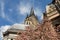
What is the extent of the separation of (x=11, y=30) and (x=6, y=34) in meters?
2.20

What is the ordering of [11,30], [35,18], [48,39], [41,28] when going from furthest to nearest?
[35,18], [11,30], [41,28], [48,39]

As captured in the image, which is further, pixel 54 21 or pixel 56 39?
pixel 54 21

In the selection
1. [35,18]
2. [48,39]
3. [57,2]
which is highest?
[35,18]

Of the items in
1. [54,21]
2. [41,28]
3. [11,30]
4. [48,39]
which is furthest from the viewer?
[11,30]

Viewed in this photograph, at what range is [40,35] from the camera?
3838cm

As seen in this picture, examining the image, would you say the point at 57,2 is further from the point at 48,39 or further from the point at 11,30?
the point at 11,30

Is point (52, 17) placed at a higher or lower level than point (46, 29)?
higher

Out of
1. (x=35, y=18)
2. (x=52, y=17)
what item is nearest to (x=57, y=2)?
(x=52, y=17)

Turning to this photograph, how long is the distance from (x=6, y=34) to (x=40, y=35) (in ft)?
161

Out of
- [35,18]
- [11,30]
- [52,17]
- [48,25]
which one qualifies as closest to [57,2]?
[52,17]

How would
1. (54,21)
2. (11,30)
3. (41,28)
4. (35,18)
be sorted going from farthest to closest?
(35,18), (11,30), (54,21), (41,28)

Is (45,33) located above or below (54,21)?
below

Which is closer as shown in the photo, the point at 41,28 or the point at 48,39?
the point at 48,39

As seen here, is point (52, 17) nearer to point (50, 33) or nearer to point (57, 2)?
point (57, 2)
